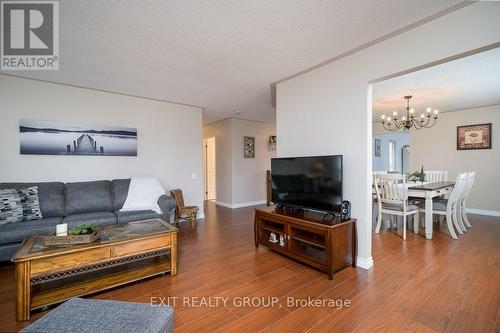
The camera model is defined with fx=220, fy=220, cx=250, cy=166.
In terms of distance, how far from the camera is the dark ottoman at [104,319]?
104cm

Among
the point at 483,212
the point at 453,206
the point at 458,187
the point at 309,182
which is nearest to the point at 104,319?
the point at 309,182

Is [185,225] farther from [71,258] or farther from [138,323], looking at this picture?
[138,323]

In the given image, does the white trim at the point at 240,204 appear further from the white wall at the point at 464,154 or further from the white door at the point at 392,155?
the white door at the point at 392,155

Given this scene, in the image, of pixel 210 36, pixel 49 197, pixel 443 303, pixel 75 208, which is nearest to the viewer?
pixel 443 303

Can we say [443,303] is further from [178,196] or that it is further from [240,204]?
[240,204]

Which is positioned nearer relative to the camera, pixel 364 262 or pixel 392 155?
pixel 364 262

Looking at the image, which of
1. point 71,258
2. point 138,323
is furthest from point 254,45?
point 71,258

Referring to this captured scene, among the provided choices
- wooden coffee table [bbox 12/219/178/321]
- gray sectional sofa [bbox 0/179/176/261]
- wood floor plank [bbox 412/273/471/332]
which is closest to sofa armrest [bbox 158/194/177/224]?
gray sectional sofa [bbox 0/179/176/261]

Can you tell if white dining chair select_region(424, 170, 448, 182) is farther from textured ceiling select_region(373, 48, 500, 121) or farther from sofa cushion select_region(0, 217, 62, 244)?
sofa cushion select_region(0, 217, 62, 244)

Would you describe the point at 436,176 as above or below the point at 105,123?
below

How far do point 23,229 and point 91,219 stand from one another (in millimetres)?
622

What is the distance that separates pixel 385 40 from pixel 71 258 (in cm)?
359

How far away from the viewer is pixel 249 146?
629cm

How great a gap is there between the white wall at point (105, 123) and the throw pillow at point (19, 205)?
56 centimetres
